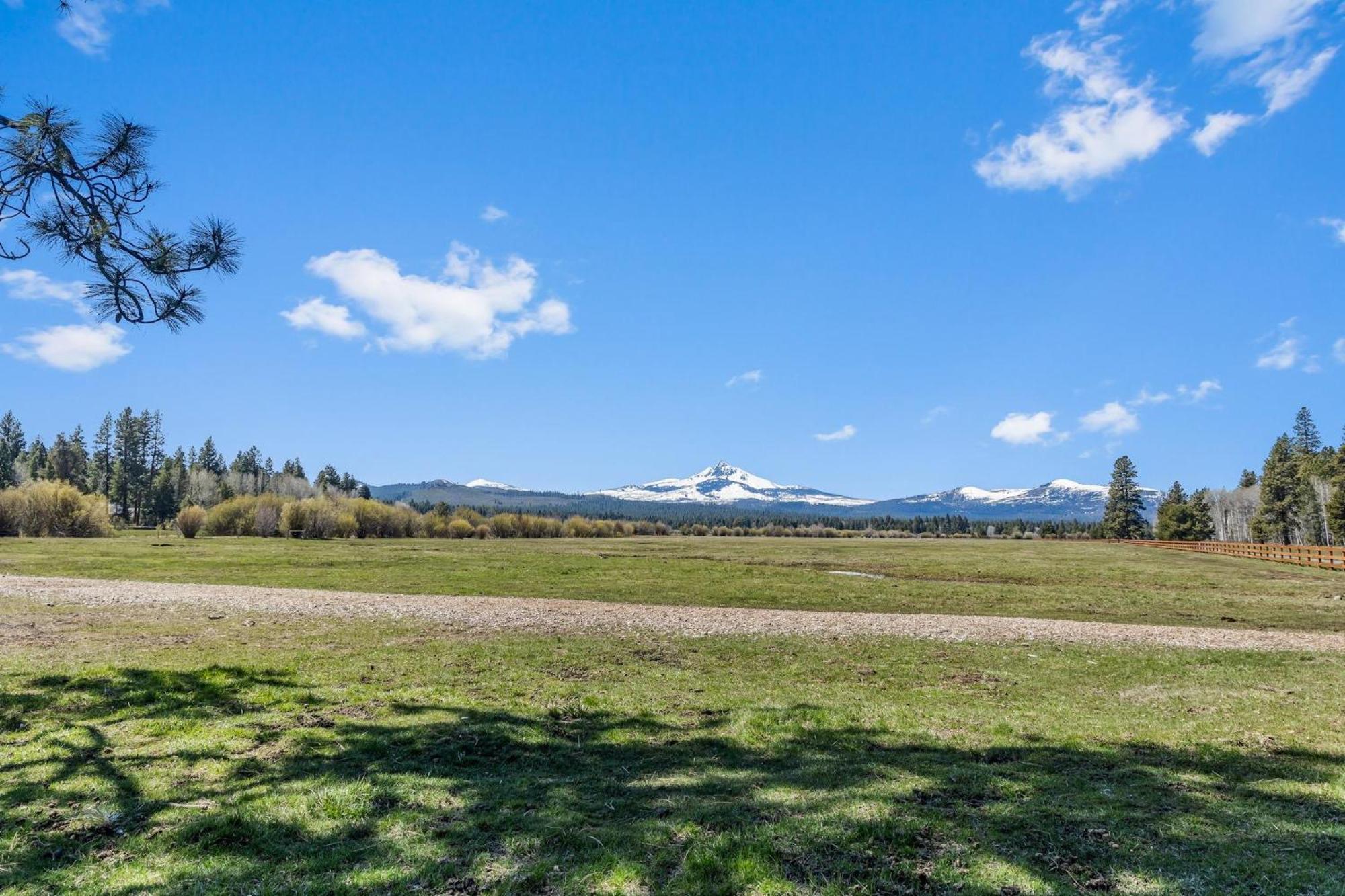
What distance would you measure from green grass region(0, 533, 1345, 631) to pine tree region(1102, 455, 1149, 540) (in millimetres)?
66664

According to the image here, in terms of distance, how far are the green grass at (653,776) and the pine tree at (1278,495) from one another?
104 meters

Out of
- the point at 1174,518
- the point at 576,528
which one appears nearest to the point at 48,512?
the point at 576,528

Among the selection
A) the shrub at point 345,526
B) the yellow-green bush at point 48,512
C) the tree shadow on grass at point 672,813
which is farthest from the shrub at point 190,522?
the tree shadow on grass at point 672,813

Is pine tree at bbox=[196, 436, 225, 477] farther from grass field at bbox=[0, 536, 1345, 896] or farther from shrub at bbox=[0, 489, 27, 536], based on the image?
grass field at bbox=[0, 536, 1345, 896]

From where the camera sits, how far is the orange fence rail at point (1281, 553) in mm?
42094

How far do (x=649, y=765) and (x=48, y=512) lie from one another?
312 ft

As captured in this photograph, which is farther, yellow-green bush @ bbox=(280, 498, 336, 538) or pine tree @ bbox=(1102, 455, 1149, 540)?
pine tree @ bbox=(1102, 455, 1149, 540)

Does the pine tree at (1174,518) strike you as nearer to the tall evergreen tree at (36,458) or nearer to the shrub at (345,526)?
the shrub at (345,526)

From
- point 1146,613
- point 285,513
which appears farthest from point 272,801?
point 285,513

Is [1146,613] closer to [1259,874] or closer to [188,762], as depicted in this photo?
[1259,874]

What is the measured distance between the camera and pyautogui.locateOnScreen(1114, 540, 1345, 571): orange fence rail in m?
42.1

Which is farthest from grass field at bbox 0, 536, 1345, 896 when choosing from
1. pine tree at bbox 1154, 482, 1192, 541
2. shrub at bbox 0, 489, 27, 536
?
pine tree at bbox 1154, 482, 1192, 541

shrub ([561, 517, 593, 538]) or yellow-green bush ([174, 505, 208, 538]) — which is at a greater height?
yellow-green bush ([174, 505, 208, 538])

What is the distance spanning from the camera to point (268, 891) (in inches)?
174
